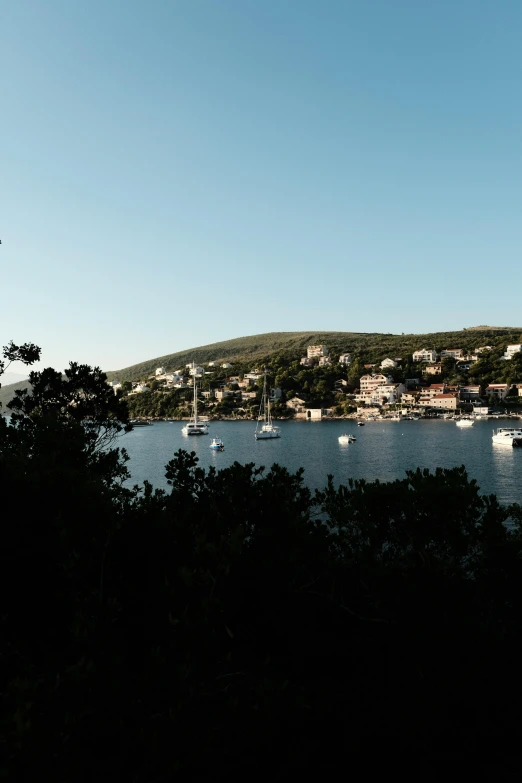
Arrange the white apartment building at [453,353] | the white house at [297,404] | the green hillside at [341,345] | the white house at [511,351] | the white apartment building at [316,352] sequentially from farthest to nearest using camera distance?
the white apartment building at [316,352] → the green hillside at [341,345] → the white apartment building at [453,353] → the white house at [511,351] → the white house at [297,404]

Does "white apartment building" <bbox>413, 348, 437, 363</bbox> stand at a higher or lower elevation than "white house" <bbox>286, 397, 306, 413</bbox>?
higher

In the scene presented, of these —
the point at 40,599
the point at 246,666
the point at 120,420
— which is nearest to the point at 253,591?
the point at 246,666

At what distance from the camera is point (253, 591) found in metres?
5.09

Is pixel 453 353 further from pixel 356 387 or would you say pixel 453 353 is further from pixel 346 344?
pixel 346 344

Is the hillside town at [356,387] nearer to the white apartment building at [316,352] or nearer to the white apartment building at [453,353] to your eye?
the white apartment building at [453,353]

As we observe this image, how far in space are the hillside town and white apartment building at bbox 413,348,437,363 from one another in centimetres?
23

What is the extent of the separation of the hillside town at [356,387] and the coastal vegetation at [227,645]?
312ft

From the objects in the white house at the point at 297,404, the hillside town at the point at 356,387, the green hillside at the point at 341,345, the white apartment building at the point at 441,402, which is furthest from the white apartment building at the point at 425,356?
the white house at the point at 297,404

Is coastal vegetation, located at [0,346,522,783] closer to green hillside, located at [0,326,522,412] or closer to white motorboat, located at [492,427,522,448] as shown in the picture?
white motorboat, located at [492,427,522,448]

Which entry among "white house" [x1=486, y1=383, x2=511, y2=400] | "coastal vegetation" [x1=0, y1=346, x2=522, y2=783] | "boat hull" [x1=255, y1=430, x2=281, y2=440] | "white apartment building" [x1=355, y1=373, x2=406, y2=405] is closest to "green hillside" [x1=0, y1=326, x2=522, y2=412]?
"white apartment building" [x1=355, y1=373, x2=406, y2=405]

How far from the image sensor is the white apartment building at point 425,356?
127469mm

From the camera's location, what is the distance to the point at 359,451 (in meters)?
56.8

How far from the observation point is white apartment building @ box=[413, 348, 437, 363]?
12747cm

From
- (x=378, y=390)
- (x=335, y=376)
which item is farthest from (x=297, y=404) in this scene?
(x=335, y=376)
